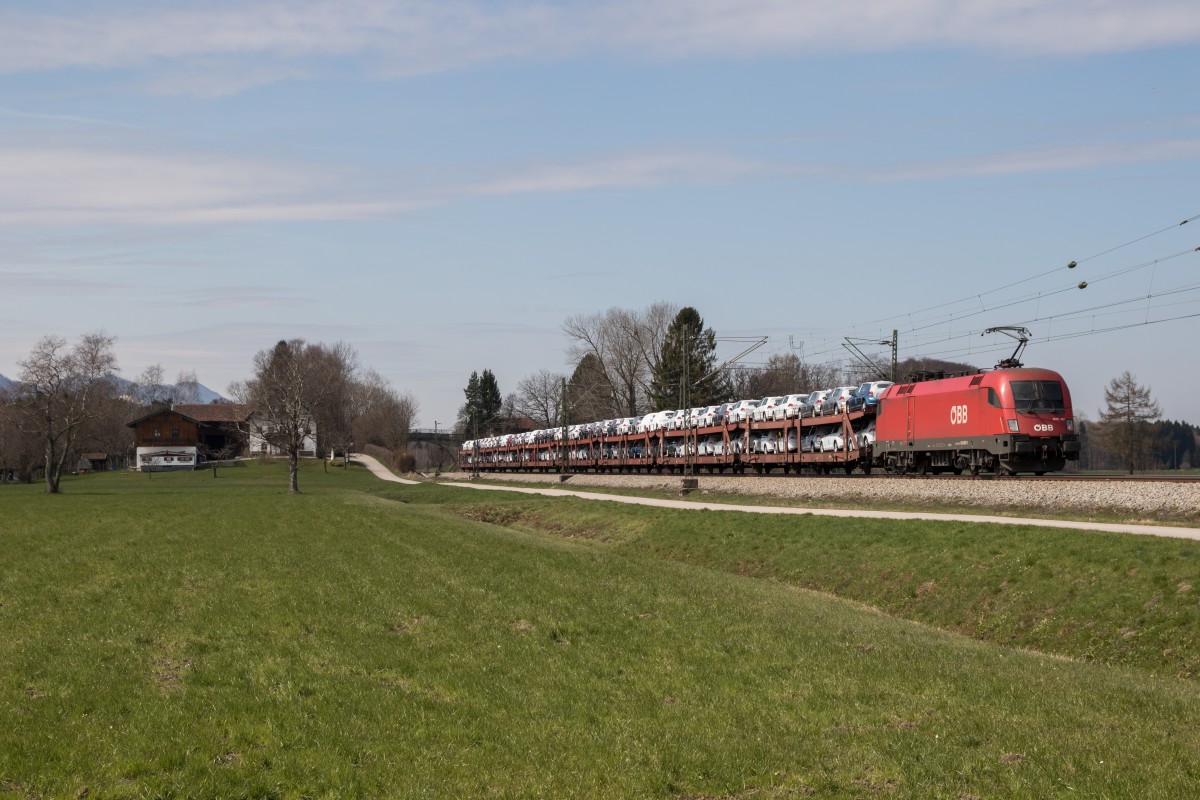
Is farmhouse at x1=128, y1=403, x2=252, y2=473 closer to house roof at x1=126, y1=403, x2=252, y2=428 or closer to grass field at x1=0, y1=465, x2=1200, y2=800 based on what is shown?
house roof at x1=126, y1=403, x2=252, y2=428

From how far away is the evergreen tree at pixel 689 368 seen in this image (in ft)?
396

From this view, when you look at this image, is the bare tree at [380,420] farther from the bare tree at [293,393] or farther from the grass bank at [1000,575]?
the grass bank at [1000,575]

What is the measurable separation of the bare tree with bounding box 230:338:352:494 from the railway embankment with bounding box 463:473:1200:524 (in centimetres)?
3913

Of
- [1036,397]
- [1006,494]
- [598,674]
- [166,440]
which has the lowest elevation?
[598,674]

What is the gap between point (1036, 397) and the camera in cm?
4009

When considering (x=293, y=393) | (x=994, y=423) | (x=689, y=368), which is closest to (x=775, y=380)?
(x=689, y=368)

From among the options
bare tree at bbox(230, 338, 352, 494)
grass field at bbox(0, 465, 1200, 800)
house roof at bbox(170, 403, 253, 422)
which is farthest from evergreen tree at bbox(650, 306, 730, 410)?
grass field at bbox(0, 465, 1200, 800)

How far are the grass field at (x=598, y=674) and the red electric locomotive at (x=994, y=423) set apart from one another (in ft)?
41.8

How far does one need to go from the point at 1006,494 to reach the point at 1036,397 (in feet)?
21.7

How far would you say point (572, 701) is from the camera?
13.0 m

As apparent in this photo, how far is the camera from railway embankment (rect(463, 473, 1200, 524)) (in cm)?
2958

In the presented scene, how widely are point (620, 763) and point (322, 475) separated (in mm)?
120936

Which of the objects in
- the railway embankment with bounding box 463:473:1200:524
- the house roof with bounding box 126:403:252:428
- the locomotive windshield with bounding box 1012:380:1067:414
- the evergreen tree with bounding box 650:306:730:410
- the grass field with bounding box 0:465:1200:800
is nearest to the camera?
the grass field with bounding box 0:465:1200:800

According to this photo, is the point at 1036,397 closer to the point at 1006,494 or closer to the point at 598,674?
the point at 1006,494
